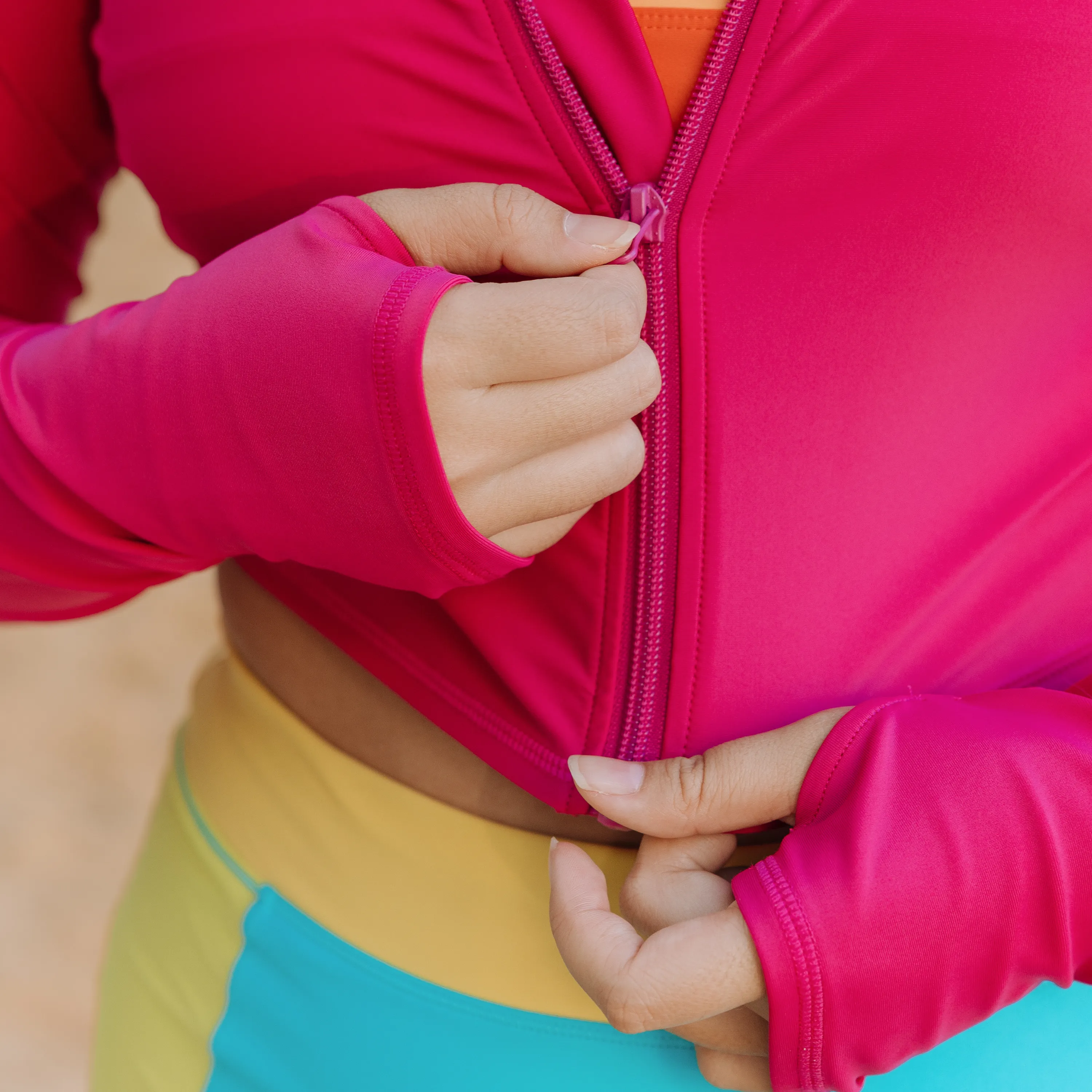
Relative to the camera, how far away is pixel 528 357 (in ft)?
1.47

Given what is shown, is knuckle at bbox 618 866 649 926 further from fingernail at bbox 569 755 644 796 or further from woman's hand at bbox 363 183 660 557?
woman's hand at bbox 363 183 660 557

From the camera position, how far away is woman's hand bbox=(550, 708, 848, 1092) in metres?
0.46

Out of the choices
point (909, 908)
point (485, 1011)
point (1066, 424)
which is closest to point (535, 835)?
point (485, 1011)

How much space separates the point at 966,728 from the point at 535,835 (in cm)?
24

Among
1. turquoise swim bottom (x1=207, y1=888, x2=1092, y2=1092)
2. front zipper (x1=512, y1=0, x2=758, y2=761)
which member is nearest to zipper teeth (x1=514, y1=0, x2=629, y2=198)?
front zipper (x1=512, y1=0, x2=758, y2=761)

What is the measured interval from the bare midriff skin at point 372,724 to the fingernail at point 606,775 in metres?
0.06

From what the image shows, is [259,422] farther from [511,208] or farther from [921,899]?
[921,899]

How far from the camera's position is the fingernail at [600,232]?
0.47 meters

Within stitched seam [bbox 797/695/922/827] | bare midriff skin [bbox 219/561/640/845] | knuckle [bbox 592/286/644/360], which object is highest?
knuckle [bbox 592/286/644/360]

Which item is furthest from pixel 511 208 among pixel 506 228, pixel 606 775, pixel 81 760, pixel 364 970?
pixel 81 760

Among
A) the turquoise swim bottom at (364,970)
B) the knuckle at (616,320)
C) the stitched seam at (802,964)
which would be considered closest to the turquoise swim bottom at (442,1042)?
the turquoise swim bottom at (364,970)

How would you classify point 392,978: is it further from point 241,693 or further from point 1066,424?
point 1066,424

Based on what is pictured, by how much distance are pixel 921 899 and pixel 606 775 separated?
152 millimetres

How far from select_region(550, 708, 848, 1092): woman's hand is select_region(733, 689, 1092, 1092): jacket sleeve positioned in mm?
24
